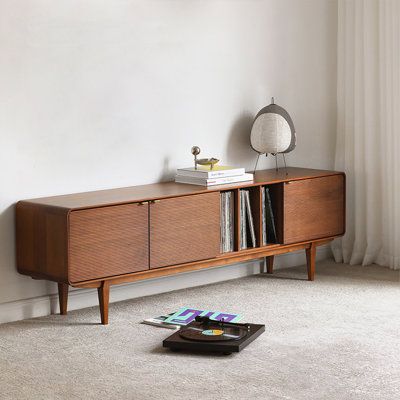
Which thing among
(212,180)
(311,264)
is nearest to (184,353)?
(212,180)

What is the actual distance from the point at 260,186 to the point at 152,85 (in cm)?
73

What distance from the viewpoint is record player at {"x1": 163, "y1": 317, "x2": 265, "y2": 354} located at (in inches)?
135

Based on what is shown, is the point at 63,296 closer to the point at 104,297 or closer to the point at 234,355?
the point at 104,297

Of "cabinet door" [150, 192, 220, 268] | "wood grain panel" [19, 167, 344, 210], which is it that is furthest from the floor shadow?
"wood grain panel" [19, 167, 344, 210]

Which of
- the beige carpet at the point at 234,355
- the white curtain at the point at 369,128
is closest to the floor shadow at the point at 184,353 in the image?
the beige carpet at the point at 234,355

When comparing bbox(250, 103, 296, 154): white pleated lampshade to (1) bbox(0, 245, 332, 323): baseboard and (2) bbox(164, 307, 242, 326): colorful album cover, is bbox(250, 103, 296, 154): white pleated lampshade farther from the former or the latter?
(2) bbox(164, 307, 242, 326): colorful album cover

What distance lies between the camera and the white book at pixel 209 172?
4266 mm

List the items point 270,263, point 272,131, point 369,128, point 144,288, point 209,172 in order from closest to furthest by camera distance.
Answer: point 209,172
point 144,288
point 272,131
point 270,263
point 369,128

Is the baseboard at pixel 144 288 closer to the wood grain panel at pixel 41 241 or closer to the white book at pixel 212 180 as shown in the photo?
the wood grain panel at pixel 41 241

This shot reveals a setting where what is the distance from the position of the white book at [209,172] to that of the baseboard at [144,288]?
556 millimetres

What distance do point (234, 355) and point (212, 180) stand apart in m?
1.10

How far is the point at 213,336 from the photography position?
11.5ft

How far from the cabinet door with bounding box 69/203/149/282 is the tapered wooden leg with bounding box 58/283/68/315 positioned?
0.88 ft

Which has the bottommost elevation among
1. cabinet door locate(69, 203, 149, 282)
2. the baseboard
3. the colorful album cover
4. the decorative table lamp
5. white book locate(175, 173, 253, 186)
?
the colorful album cover
